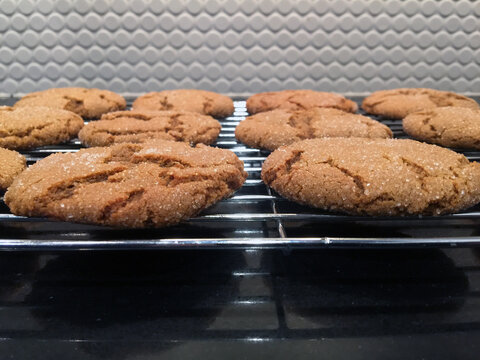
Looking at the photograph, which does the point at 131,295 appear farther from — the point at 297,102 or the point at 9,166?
the point at 297,102

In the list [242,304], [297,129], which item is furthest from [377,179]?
[297,129]

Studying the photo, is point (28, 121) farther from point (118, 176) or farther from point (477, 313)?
point (477, 313)

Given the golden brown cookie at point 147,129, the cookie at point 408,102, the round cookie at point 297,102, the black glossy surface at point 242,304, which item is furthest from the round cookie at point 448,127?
the golden brown cookie at point 147,129

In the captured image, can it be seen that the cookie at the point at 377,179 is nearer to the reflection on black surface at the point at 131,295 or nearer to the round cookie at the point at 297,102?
the reflection on black surface at the point at 131,295

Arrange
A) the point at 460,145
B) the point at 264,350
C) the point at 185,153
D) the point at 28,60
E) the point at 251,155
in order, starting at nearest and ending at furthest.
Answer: the point at 264,350 → the point at 185,153 → the point at 460,145 → the point at 251,155 → the point at 28,60

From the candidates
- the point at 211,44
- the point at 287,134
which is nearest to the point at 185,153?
the point at 287,134

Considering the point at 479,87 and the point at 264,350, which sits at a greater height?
the point at 479,87
